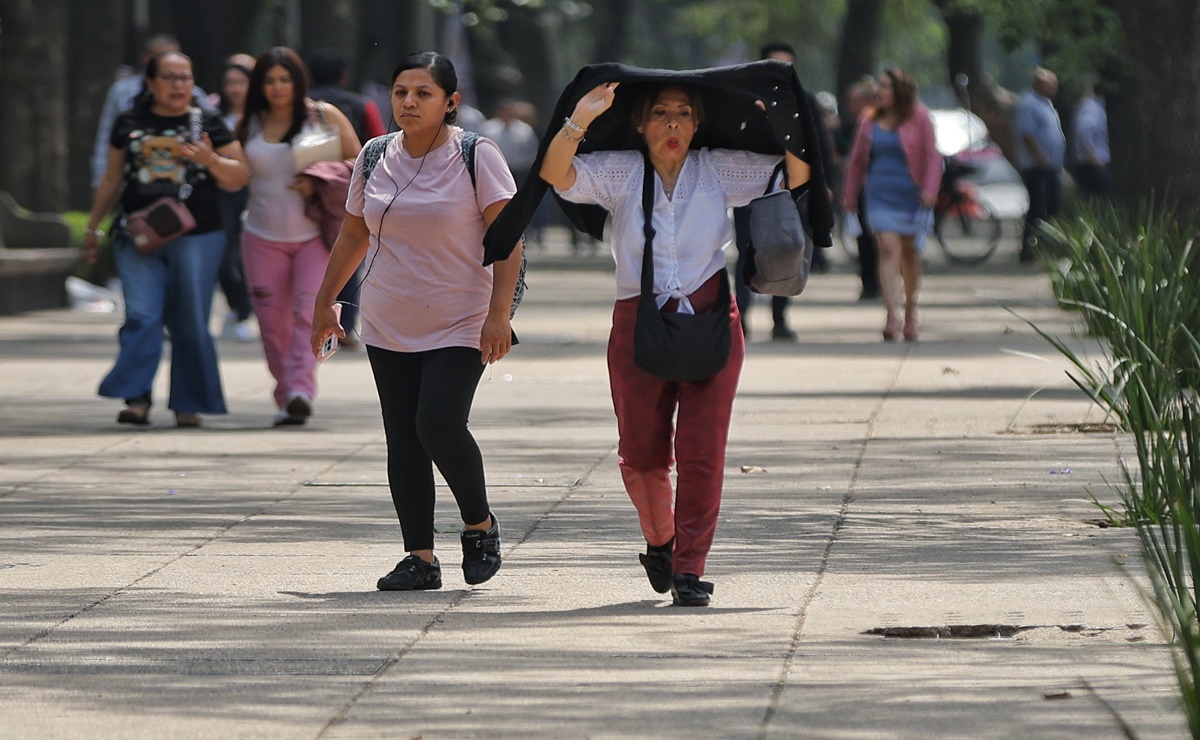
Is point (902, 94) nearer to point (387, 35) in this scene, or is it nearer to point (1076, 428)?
point (1076, 428)

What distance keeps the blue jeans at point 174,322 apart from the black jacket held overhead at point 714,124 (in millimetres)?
4732

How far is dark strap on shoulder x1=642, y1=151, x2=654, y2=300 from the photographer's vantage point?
6.33 m

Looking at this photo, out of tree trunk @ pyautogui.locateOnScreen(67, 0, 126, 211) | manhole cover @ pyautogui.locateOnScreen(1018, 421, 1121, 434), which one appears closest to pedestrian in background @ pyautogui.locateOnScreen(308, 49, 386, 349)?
manhole cover @ pyautogui.locateOnScreen(1018, 421, 1121, 434)

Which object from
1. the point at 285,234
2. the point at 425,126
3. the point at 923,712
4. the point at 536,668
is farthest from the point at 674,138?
the point at 285,234

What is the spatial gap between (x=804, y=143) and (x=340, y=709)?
219 cm

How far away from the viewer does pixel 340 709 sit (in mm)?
5117

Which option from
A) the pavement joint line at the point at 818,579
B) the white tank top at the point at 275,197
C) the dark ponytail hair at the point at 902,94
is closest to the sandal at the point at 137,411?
the white tank top at the point at 275,197

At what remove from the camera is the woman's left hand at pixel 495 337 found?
6.59m

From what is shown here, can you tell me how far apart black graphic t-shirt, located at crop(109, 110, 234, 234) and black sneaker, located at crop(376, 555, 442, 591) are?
4.54m

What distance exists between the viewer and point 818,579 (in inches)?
268

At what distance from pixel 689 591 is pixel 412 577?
84cm

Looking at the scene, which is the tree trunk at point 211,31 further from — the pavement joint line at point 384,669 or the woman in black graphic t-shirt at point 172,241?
the pavement joint line at point 384,669

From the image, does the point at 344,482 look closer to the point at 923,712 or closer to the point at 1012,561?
the point at 1012,561

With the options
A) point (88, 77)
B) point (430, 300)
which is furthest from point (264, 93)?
point (88, 77)
